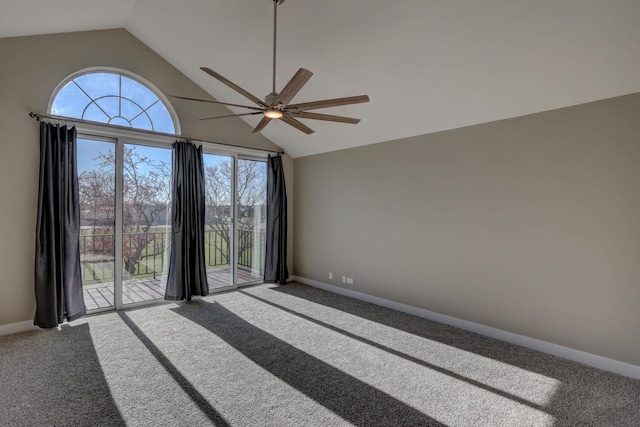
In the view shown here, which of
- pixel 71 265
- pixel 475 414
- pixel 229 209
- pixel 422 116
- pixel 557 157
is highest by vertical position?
pixel 422 116

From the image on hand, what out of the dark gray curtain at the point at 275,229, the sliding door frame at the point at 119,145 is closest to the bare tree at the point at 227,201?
the dark gray curtain at the point at 275,229

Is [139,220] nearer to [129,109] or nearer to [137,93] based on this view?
[129,109]

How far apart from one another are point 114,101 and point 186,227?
1.93 m

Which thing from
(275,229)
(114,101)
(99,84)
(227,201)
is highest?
(99,84)

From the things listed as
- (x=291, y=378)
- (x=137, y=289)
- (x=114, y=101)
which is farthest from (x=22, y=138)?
(x=291, y=378)

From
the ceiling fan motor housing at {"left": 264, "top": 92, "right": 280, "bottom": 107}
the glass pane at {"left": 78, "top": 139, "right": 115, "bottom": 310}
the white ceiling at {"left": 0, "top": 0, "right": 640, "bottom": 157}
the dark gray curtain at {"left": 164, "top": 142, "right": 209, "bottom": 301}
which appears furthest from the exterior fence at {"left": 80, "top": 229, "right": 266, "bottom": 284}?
the ceiling fan motor housing at {"left": 264, "top": 92, "right": 280, "bottom": 107}

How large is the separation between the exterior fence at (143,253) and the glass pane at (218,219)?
2 centimetres

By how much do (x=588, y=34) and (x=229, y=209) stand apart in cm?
485

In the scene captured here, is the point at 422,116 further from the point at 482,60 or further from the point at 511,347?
the point at 511,347

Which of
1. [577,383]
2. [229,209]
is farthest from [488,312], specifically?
[229,209]

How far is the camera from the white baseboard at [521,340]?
2.71 metres

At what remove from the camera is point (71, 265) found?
12.3 feet

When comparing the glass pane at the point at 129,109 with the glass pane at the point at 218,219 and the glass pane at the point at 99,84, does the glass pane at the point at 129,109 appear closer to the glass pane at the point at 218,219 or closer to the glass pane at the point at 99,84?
the glass pane at the point at 99,84

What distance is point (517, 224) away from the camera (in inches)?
129
